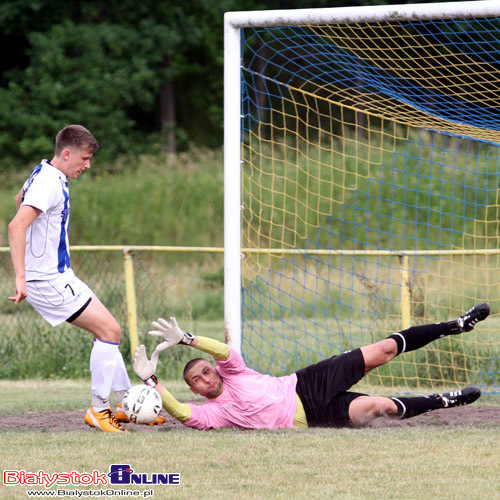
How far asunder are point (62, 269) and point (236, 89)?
6.57 ft

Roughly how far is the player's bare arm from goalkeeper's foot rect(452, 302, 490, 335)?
2.92 metres

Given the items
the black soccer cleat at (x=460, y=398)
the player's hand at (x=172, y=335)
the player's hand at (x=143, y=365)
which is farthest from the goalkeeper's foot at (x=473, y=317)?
the player's hand at (x=143, y=365)

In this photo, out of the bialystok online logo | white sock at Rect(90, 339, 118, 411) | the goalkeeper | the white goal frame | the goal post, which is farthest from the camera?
the goal post

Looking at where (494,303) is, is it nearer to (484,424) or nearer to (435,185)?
(484,424)

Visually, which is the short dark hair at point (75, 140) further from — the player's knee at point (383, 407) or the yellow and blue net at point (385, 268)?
the player's knee at point (383, 407)

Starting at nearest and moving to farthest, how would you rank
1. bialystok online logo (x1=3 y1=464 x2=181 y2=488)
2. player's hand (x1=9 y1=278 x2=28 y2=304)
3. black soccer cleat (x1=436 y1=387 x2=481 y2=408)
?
bialystok online logo (x1=3 y1=464 x2=181 y2=488)
player's hand (x1=9 y1=278 x2=28 y2=304)
black soccer cleat (x1=436 y1=387 x2=481 y2=408)

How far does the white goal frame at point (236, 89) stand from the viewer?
609 centimetres

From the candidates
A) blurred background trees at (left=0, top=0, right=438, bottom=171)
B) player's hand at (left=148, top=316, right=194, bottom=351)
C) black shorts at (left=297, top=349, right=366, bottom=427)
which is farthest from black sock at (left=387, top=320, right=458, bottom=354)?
blurred background trees at (left=0, top=0, right=438, bottom=171)

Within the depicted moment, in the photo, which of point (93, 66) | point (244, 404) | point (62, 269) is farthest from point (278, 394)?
point (93, 66)

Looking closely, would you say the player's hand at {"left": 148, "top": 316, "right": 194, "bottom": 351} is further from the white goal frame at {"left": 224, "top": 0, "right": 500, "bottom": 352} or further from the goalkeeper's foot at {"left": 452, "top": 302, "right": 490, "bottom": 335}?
the goalkeeper's foot at {"left": 452, "top": 302, "right": 490, "bottom": 335}

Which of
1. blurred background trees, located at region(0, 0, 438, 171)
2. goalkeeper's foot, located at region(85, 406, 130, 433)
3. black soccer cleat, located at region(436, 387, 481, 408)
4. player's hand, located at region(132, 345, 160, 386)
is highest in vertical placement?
blurred background trees, located at region(0, 0, 438, 171)

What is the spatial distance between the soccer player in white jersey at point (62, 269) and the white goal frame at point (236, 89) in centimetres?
108

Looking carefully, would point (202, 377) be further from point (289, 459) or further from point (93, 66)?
point (93, 66)

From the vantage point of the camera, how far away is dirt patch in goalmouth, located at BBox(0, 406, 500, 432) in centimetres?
568
